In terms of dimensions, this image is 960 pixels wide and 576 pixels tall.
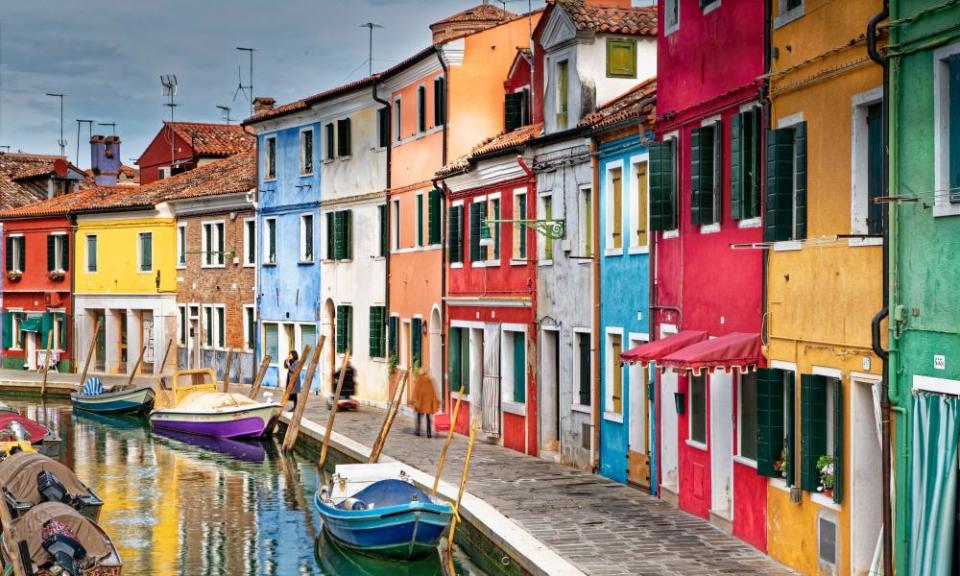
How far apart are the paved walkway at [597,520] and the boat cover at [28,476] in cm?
614

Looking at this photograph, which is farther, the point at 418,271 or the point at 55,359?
the point at 55,359

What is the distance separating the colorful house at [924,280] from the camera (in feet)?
39.4

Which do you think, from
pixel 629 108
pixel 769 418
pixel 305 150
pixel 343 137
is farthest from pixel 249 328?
pixel 769 418

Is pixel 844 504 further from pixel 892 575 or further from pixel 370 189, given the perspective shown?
pixel 370 189

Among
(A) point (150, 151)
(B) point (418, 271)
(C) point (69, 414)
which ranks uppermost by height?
(A) point (150, 151)

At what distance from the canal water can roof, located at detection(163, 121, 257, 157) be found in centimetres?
2153

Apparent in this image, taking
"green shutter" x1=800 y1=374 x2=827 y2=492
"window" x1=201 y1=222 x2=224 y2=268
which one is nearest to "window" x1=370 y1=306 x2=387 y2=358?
"window" x1=201 y1=222 x2=224 y2=268

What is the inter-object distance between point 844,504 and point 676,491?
5.86m

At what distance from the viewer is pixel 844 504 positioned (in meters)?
Result: 14.3

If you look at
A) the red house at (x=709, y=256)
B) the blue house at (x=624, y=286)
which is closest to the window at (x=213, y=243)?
the blue house at (x=624, y=286)

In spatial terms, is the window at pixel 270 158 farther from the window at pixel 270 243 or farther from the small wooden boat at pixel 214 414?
the small wooden boat at pixel 214 414

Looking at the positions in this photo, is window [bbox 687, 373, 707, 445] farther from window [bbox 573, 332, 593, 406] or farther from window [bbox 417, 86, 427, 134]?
window [bbox 417, 86, 427, 134]

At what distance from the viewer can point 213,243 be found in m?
48.4

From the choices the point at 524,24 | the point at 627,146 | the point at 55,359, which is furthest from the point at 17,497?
the point at 55,359
